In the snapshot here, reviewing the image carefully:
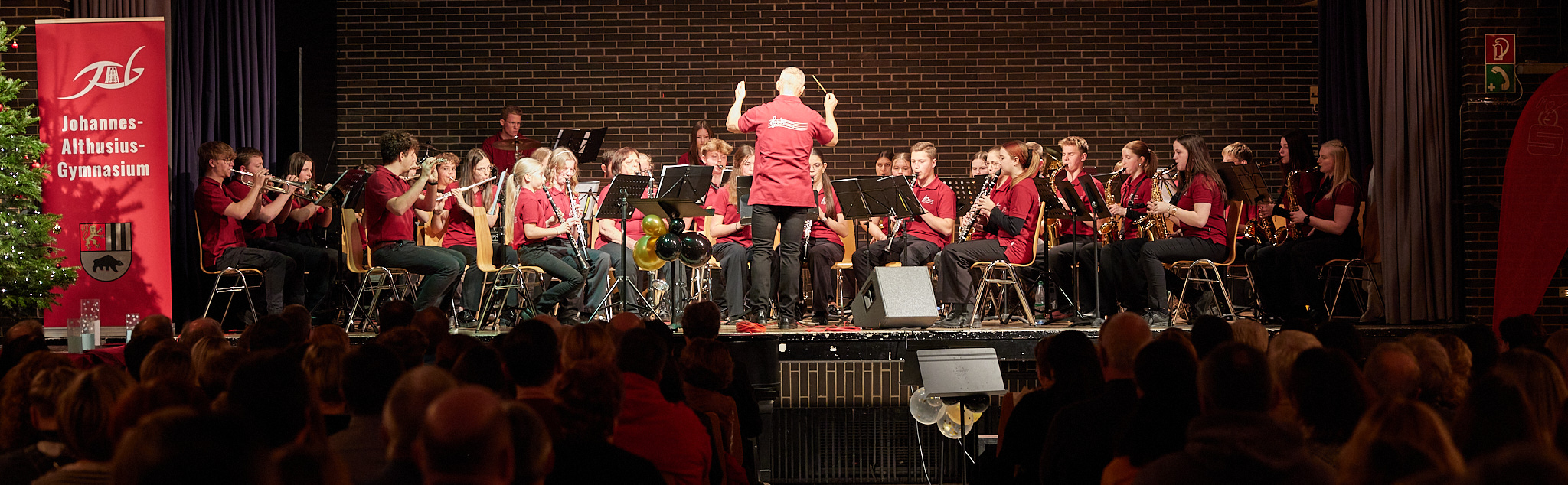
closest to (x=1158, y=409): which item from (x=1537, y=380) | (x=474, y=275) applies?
(x=1537, y=380)

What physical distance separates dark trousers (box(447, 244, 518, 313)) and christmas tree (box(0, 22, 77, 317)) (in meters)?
2.29

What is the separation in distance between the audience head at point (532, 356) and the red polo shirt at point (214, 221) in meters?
5.03

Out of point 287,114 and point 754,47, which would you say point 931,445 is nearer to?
point 754,47

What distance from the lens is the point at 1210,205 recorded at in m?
7.17

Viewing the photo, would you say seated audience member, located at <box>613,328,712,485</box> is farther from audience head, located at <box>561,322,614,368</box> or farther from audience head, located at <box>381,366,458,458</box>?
audience head, located at <box>381,366,458,458</box>

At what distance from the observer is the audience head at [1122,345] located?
10.8ft

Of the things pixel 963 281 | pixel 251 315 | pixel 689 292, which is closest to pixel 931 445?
pixel 963 281

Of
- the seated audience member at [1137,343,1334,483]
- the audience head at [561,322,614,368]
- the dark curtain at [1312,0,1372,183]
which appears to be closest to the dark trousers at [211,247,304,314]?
the audience head at [561,322,614,368]

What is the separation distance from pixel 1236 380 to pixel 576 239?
5.77 meters

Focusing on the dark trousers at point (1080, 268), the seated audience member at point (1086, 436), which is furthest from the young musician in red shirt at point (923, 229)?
the seated audience member at point (1086, 436)

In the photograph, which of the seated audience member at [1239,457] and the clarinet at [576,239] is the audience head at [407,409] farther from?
the clarinet at [576,239]

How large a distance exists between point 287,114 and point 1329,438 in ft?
32.4

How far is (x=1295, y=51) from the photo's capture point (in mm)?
10656

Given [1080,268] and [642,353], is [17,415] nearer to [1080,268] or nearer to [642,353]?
[642,353]
